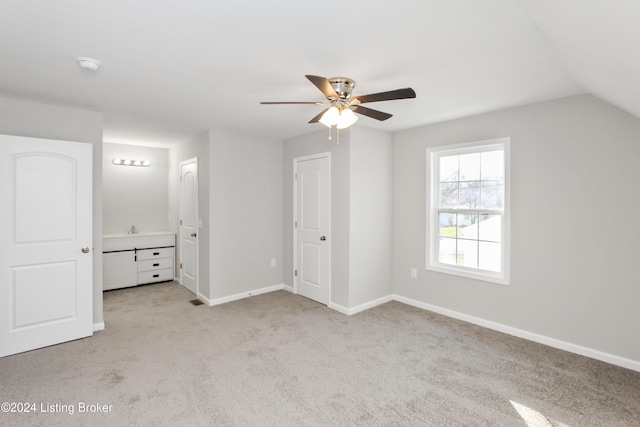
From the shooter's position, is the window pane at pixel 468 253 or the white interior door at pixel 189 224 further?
the white interior door at pixel 189 224

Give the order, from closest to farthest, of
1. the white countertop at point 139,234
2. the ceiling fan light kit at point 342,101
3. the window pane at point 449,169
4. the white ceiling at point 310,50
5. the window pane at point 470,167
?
the white ceiling at point 310,50 → the ceiling fan light kit at point 342,101 → the window pane at point 470,167 → the window pane at point 449,169 → the white countertop at point 139,234

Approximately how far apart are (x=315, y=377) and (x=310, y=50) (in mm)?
2424

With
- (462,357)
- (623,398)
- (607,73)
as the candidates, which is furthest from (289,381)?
(607,73)

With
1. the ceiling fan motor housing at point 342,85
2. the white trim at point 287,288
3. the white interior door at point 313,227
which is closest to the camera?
the ceiling fan motor housing at point 342,85

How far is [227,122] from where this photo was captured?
400cm

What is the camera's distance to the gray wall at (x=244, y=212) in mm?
4398

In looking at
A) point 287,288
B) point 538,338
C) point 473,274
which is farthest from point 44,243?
point 538,338

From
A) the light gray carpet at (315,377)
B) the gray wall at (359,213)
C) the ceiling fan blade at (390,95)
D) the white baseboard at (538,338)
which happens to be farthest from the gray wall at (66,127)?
the white baseboard at (538,338)

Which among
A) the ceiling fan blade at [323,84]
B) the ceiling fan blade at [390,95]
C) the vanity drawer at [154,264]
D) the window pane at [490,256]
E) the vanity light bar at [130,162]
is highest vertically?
the vanity light bar at [130,162]

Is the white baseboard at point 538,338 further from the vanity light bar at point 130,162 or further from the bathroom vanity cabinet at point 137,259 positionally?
the vanity light bar at point 130,162

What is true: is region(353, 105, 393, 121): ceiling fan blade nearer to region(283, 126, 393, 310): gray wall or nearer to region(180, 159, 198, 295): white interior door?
region(283, 126, 393, 310): gray wall

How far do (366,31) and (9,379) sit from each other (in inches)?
143

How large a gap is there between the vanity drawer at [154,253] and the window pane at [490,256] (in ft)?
15.9

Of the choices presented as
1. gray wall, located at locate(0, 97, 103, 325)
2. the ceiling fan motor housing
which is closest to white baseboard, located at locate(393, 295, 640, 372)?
the ceiling fan motor housing
